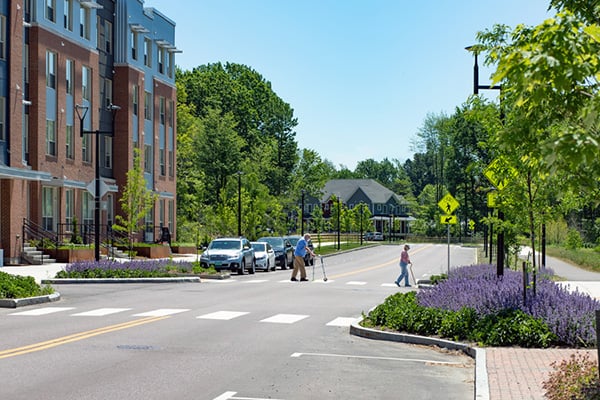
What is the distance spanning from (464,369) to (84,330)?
6923 mm

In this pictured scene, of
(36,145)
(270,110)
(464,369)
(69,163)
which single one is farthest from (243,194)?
(464,369)

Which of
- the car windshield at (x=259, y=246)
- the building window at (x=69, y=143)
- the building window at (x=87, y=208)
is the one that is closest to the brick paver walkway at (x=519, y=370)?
the car windshield at (x=259, y=246)

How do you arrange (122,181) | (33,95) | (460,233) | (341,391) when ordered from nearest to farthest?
(341,391) < (33,95) < (122,181) < (460,233)

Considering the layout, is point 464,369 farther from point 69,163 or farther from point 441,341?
point 69,163

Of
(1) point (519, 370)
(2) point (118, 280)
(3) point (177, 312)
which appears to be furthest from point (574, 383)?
(2) point (118, 280)

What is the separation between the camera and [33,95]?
42844mm

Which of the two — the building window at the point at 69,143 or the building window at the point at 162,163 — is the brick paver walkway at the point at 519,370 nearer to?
the building window at the point at 69,143

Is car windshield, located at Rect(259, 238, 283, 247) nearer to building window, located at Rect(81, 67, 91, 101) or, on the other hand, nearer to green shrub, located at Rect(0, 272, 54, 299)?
building window, located at Rect(81, 67, 91, 101)

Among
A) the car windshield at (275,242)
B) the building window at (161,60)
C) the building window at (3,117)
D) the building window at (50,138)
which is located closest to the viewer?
the building window at (3,117)

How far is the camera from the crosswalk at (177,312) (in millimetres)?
18547

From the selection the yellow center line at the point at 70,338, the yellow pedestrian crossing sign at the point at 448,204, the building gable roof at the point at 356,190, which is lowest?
the yellow center line at the point at 70,338

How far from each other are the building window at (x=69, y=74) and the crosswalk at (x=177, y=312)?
28.4 metres

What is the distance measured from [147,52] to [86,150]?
37.5ft

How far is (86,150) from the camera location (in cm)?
4947
